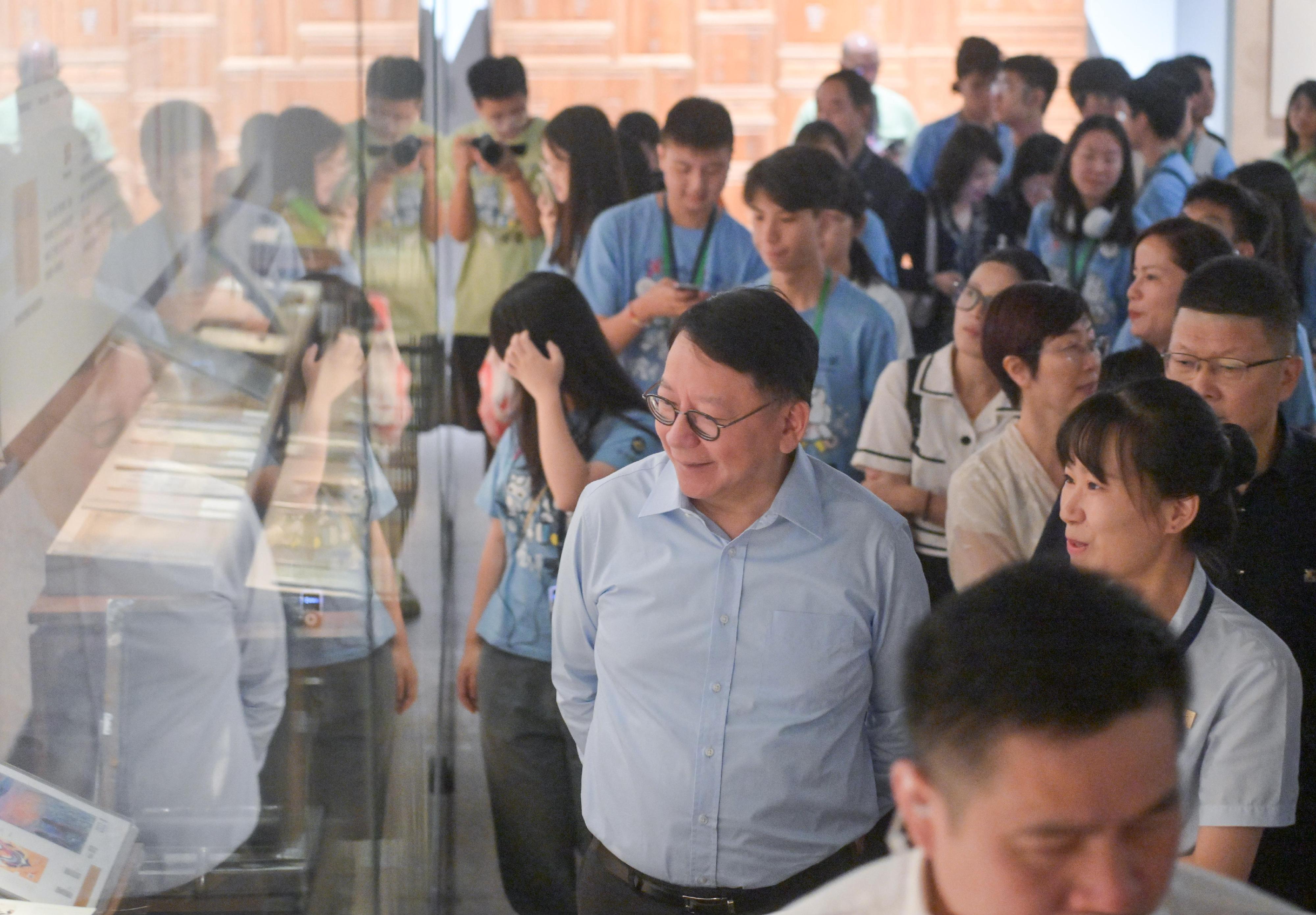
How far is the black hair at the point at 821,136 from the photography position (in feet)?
15.0

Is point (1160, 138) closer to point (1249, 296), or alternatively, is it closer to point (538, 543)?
point (1249, 296)

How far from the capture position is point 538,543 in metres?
2.63

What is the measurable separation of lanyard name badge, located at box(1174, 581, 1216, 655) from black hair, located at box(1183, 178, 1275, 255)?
2.02 m

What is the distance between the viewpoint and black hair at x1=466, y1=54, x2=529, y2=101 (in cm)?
440

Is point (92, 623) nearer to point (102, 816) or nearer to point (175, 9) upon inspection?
point (102, 816)

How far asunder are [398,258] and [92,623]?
1080 millimetres

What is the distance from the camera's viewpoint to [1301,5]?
807 cm

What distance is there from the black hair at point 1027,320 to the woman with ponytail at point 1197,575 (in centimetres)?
63

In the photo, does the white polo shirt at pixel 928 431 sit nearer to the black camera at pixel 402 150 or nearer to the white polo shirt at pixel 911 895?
the black camera at pixel 402 150

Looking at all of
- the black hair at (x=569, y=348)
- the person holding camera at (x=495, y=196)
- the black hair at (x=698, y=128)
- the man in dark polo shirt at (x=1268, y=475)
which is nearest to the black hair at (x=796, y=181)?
the black hair at (x=698, y=128)

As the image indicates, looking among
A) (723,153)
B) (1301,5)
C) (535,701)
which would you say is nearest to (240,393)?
(535,701)

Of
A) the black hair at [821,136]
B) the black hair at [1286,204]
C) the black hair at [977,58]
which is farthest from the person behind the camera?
the black hair at [977,58]

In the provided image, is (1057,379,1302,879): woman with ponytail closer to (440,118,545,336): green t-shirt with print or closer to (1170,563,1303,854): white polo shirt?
(1170,563,1303,854): white polo shirt

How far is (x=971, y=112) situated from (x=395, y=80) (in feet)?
12.8
